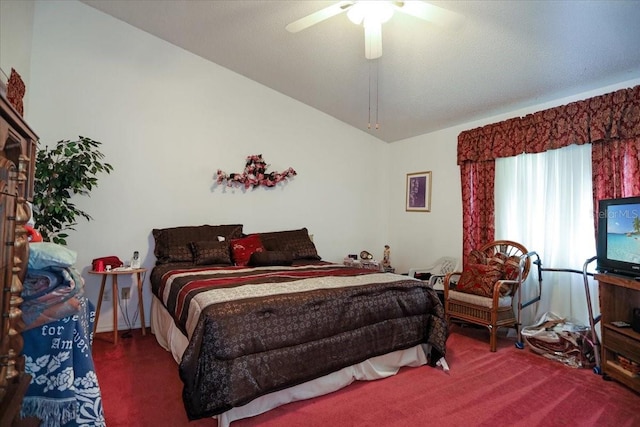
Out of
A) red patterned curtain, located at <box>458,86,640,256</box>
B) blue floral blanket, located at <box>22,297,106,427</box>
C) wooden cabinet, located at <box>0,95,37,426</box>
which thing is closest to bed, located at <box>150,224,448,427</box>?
blue floral blanket, located at <box>22,297,106,427</box>

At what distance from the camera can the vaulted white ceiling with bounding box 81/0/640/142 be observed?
230cm

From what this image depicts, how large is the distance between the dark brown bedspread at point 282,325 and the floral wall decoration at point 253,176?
1.36m

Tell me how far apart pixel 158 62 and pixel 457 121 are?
3.42 m

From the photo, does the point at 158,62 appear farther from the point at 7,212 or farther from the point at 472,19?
the point at 7,212

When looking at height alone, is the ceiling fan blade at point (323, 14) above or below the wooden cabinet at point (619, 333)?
above

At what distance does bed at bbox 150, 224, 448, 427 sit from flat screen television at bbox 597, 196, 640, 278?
1.26 m

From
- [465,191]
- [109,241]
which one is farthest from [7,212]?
[465,191]

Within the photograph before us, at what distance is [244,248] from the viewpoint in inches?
138

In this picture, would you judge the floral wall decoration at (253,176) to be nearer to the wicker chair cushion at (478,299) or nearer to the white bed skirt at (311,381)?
the white bed skirt at (311,381)

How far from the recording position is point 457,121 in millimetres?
4023

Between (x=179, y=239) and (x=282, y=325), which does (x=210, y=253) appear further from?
(x=282, y=325)

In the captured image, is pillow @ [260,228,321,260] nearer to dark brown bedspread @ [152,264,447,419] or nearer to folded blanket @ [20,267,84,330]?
dark brown bedspread @ [152,264,447,419]

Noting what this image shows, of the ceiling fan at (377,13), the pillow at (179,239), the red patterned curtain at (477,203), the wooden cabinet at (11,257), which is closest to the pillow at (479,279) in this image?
the red patterned curtain at (477,203)

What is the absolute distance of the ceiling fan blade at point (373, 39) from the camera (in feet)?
7.18
